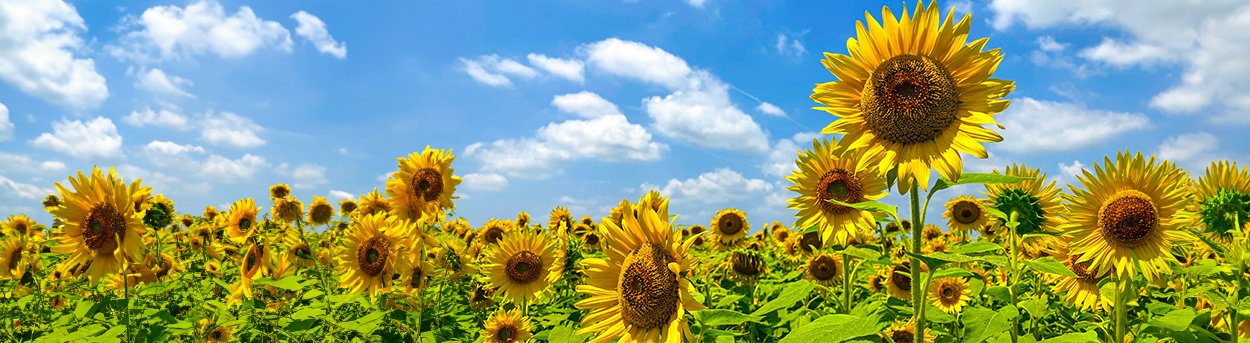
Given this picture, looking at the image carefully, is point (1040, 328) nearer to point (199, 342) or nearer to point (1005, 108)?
point (1005, 108)

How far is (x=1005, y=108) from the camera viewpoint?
7.61ft

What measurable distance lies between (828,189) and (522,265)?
200 cm

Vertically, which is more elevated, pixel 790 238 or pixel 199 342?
pixel 790 238

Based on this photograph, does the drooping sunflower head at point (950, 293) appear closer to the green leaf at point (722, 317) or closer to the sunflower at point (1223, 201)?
the sunflower at point (1223, 201)

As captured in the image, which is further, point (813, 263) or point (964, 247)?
point (813, 263)

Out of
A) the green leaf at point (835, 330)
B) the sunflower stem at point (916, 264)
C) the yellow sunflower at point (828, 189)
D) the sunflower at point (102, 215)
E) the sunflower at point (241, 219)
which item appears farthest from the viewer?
the sunflower at point (241, 219)

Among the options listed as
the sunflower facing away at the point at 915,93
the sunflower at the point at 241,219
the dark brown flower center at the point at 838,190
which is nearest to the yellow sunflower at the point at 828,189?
the dark brown flower center at the point at 838,190

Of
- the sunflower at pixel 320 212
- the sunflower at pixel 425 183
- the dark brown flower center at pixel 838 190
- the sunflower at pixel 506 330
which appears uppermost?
the sunflower at pixel 320 212

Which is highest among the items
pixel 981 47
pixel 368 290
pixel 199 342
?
pixel 981 47

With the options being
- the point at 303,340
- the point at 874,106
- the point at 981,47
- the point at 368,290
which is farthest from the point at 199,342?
the point at 981,47

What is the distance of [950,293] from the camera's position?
585 centimetres

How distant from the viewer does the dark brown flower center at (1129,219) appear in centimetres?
333

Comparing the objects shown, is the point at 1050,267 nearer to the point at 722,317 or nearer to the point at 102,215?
the point at 722,317

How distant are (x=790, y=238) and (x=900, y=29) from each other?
534 centimetres
